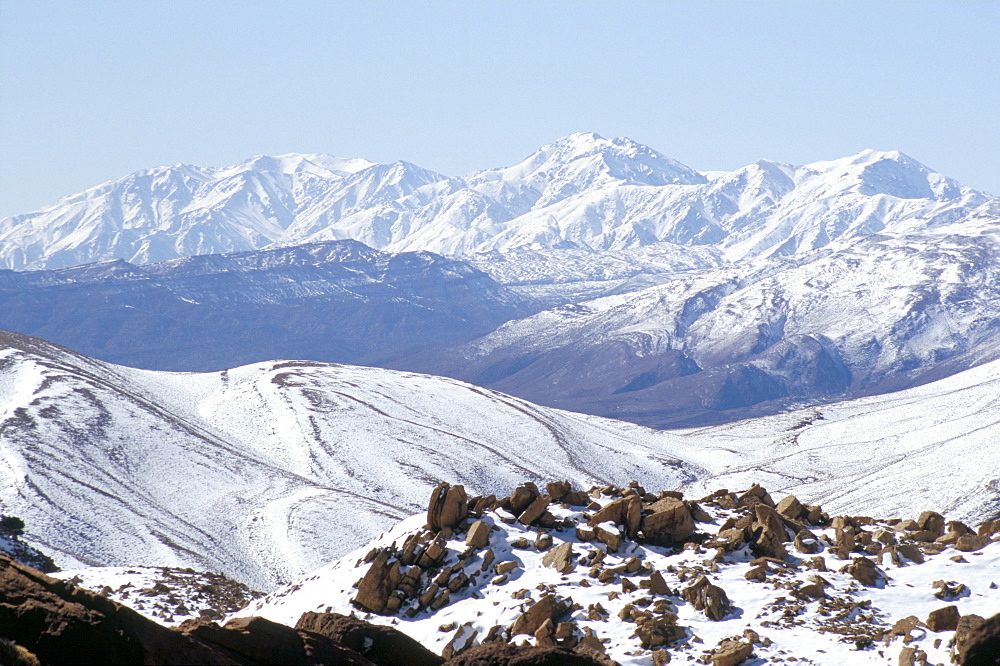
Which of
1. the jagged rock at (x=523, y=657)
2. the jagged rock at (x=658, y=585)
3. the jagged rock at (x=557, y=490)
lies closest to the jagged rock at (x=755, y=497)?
the jagged rock at (x=557, y=490)

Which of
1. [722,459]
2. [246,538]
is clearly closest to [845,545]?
[246,538]

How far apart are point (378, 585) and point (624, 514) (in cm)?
833

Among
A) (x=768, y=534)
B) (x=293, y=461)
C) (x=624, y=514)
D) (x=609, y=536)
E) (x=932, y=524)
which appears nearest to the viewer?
(x=768, y=534)

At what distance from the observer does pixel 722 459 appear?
190625 mm

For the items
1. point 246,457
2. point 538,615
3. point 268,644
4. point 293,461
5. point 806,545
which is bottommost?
point 293,461

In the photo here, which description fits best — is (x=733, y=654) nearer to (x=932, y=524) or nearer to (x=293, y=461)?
(x=932, y=524)

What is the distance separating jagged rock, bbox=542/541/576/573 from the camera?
1130 inches

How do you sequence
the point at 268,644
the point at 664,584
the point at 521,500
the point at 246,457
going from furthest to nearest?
the point at 246,457
the point at 521,500
the point at 664,584
the point at 268,644

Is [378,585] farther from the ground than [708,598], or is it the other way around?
[708,598]

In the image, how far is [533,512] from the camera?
108 ft

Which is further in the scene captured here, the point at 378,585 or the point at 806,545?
the point at 806,545

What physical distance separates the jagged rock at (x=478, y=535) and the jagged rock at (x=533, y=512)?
181 centimetres

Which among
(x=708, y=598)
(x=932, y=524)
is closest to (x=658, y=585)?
(x=708, y=598)

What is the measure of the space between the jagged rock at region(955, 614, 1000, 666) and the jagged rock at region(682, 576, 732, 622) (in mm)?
6122
